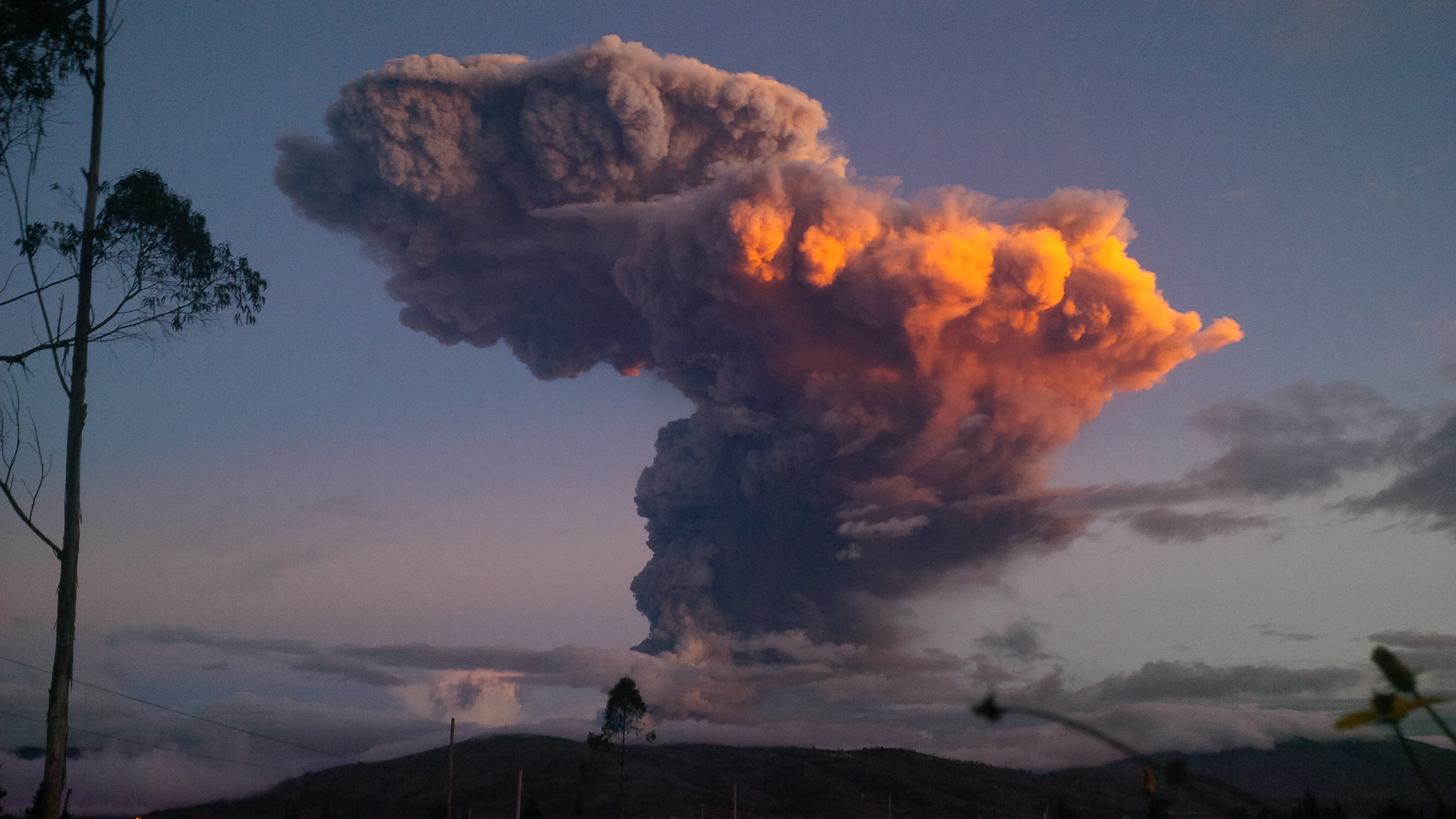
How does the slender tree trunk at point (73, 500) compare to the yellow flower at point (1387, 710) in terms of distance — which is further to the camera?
the slender tree trunk at point (73, 500)

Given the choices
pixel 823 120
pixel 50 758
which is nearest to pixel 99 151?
pixel 50 758

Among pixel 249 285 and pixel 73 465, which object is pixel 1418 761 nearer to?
pixel 73 465

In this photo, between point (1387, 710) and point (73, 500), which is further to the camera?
point (73, 500)

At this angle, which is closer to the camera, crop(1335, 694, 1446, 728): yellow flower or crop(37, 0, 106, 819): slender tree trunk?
crop(1335, 694, 1446, 728): yellow flower
